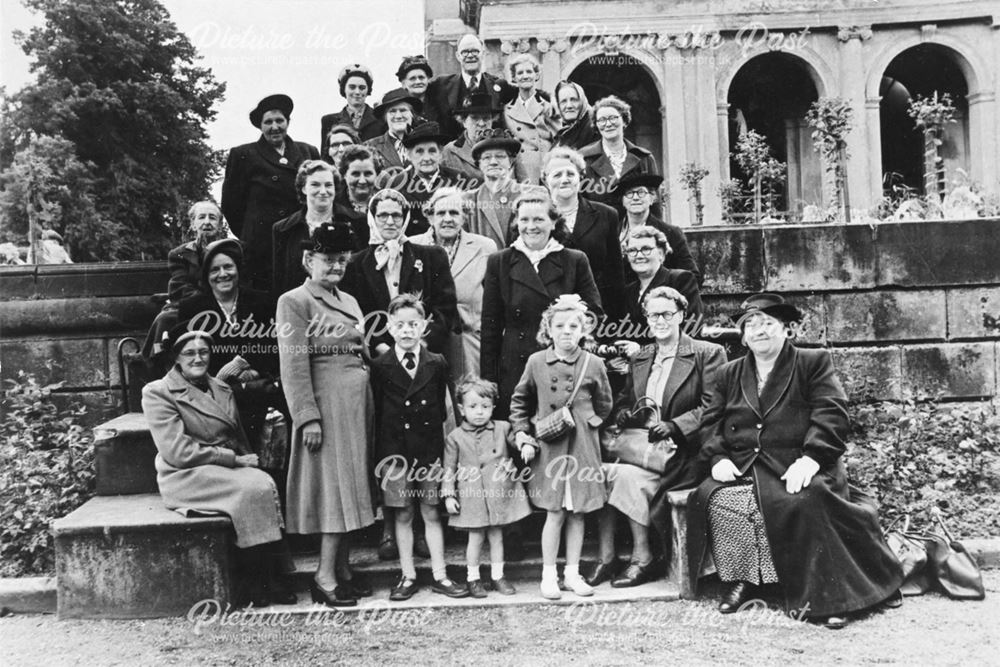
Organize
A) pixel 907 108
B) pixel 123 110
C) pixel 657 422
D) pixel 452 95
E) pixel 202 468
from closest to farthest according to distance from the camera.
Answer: pixel 202 468 → pixel 657 422 → pixel 452 95 → pixel 907 108 → pixel 123 110

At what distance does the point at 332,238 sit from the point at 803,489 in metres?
3.05

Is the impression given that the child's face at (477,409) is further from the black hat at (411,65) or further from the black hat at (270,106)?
the black hat at (411,65)

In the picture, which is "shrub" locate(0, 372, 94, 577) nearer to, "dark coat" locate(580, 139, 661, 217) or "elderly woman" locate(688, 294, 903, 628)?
"elderly woman" locate(688, 294, 903, 628)

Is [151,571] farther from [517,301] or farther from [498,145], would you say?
[498,145]

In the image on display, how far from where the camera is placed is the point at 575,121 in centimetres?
764

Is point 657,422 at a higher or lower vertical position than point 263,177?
lower

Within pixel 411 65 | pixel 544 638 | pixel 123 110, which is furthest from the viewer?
pixel 123 110

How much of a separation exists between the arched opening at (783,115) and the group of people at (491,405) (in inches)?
604

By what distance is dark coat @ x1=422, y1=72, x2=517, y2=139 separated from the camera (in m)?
8.39

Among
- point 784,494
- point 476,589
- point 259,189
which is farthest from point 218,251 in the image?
point 784,494

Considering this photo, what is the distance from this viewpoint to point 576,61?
60.7ft

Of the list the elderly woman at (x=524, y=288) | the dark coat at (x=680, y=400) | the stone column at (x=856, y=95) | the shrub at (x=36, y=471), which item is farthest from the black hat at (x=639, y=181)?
the stone column at (x=856, y=95)

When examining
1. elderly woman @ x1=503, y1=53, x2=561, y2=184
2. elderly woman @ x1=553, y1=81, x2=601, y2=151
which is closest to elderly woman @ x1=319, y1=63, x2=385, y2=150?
elderly woman @ x1=503, y1=53, x2=561, y2=184

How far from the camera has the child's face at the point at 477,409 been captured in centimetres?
543
